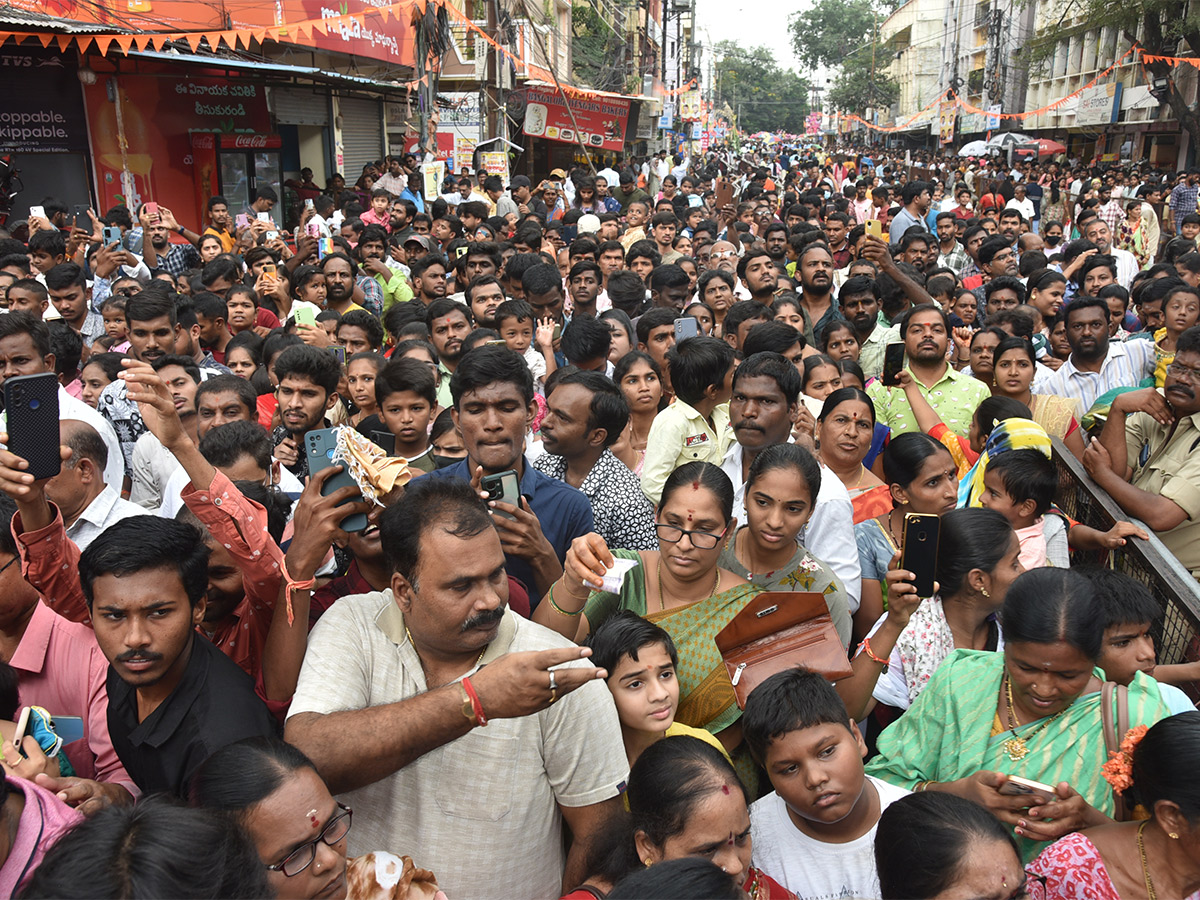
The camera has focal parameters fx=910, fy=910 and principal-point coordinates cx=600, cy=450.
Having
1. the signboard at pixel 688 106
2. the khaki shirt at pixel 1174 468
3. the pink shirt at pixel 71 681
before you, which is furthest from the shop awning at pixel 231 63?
the signboard at pixel 688 106

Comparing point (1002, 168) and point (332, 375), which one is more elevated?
point (1002, 168)

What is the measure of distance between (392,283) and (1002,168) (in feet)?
81.2

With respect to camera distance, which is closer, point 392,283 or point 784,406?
point 784,406

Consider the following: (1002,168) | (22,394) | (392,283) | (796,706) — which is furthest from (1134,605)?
(1002,168)

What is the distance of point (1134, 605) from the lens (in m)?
2.74

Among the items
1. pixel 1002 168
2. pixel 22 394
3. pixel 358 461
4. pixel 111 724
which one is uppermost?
pixel 1002 168

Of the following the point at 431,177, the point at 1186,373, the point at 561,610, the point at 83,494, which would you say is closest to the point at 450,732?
the point at 561,610

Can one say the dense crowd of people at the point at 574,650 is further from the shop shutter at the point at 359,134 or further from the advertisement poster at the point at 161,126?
the shop shutter at the point at 359,134

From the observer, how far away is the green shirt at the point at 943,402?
491 centimetres

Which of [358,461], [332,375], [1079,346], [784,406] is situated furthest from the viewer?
[1079,346]

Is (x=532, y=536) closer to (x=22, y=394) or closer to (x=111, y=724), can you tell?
(x=111, y=724)

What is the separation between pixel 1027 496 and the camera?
3.46 meters

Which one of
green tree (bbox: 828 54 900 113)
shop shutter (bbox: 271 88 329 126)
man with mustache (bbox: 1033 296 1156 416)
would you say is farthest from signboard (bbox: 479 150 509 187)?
green tree (bbox: 828 54 900 113)

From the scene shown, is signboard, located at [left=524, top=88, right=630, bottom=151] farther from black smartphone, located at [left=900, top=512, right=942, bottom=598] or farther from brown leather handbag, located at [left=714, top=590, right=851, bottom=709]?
brown leather handbag, located at [left=714, top=590, right=851, bottom=709]
